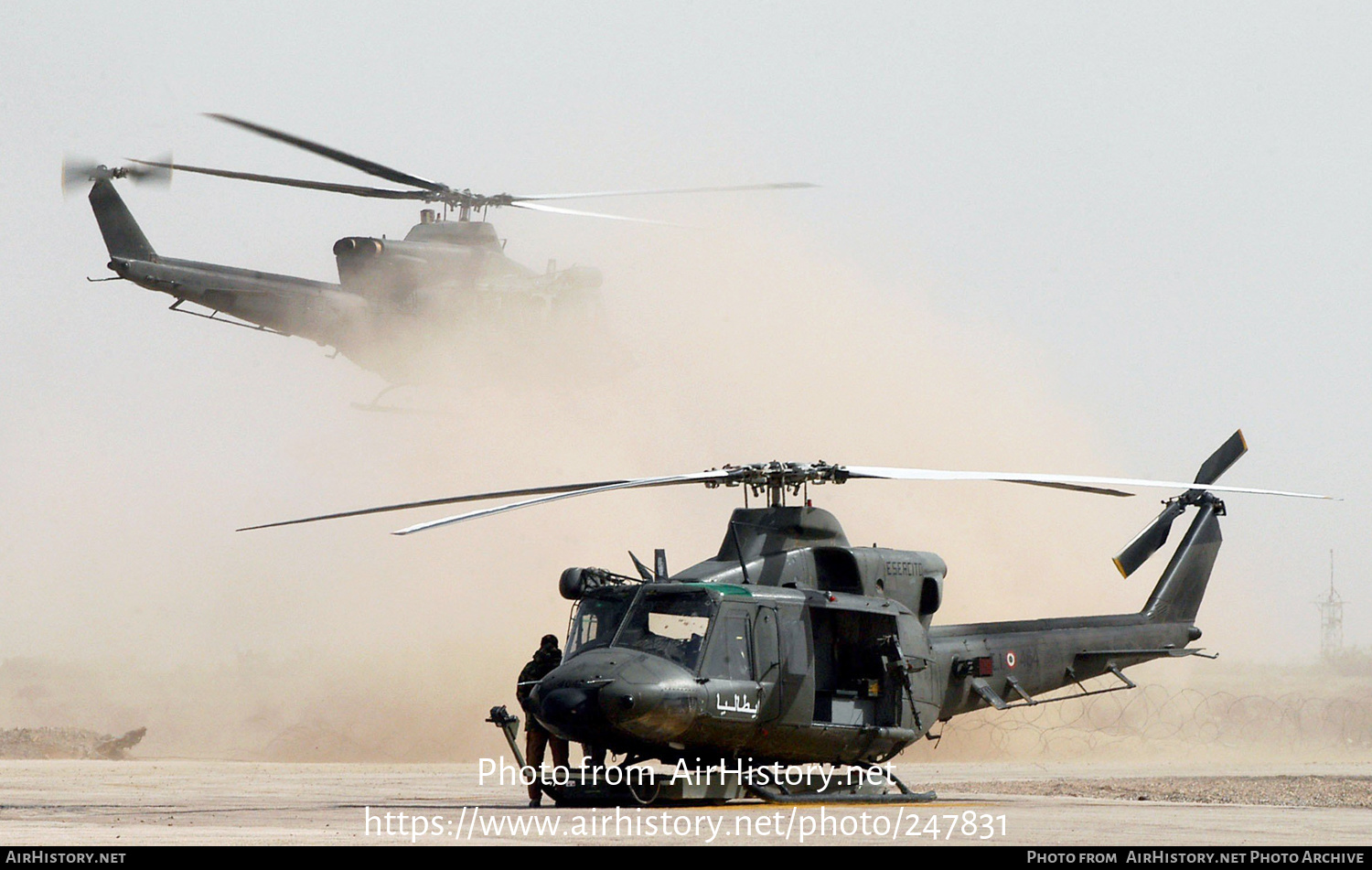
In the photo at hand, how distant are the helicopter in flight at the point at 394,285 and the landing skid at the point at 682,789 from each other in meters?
11.7

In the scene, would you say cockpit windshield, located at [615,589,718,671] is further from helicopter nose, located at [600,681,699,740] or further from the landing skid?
the landing skid

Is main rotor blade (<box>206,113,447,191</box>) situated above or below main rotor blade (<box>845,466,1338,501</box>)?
above

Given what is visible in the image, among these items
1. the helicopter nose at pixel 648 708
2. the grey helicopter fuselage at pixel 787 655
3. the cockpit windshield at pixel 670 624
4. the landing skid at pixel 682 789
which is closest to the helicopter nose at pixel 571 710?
the grey helicopter fuselage at pixel 787 655

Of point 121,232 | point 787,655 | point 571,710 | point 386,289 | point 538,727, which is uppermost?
point 121,232

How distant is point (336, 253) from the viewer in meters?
24.2

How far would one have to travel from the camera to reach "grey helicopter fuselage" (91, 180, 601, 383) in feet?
77.5

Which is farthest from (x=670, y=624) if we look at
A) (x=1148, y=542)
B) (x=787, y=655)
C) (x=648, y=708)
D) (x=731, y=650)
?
(x=1148, y=542)

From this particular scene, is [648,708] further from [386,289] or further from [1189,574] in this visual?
[386,289]

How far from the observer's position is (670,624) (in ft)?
41.5

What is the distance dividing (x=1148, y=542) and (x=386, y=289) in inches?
483

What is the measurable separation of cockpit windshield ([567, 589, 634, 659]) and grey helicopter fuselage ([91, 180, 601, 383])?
12234mm

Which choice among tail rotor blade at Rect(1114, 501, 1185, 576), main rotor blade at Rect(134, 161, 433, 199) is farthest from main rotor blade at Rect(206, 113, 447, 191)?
tail rotor blade at Rect(1114, 501, 1185, 576)
